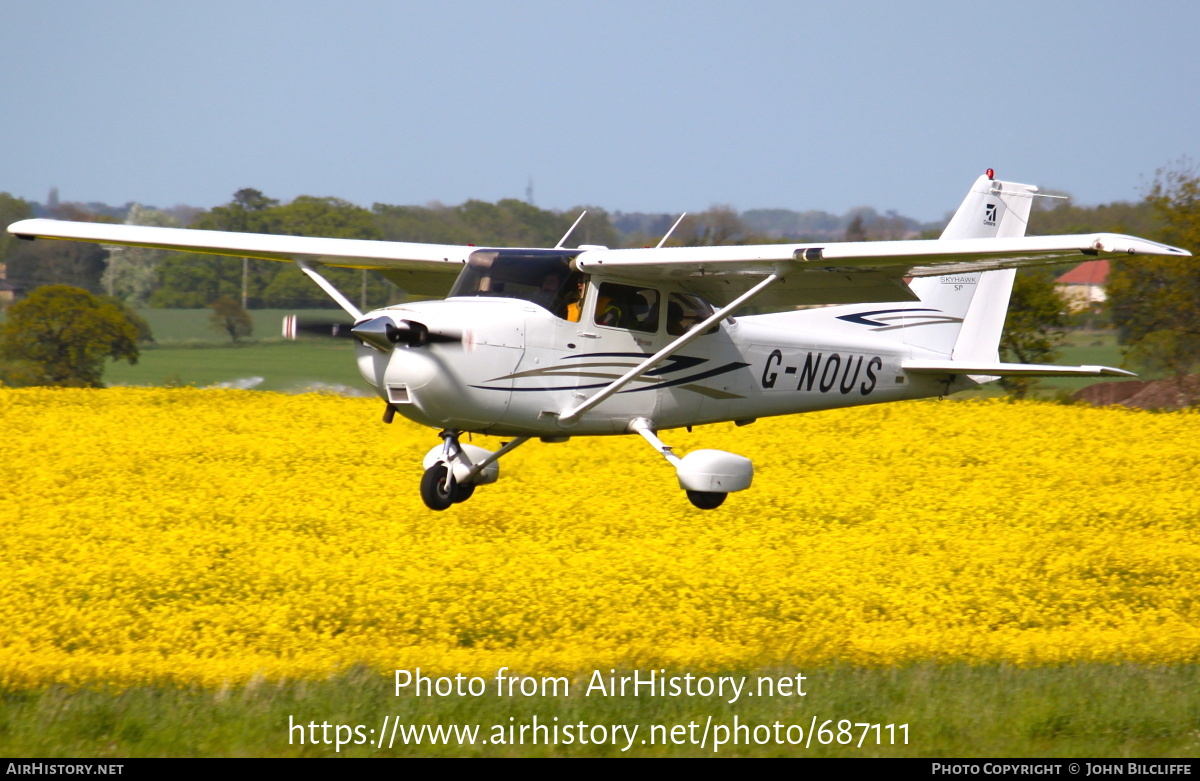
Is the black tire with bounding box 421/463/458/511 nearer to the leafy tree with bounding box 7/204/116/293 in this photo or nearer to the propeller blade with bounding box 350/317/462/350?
the propeller blade with bounding box 350/317/462/350

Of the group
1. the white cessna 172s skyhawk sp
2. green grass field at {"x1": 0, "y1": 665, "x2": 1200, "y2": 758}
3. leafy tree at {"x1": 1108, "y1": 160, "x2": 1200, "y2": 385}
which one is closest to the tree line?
leafy tree at {"x1": 1108, "y1": 160, "x2": 1200, "y2": 385}

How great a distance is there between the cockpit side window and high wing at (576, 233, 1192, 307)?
0.13 metres

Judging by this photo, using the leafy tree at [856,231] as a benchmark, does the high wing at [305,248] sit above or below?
above

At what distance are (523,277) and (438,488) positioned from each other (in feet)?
6.71

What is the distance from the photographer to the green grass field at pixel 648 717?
24.2ft

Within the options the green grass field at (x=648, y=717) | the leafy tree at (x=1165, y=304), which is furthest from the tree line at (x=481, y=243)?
the green grass field at (x=648, y=717)

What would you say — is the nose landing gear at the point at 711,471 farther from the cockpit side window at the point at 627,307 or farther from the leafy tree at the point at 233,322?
the leafy tree at the point at 233,322

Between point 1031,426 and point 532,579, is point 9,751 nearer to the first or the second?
point 532,579

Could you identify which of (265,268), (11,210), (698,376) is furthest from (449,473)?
(11,210)

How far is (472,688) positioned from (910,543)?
591cm

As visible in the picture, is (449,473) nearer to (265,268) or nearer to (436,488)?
(436,488)

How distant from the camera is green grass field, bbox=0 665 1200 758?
7391 mm

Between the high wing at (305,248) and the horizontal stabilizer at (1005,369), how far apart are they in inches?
202

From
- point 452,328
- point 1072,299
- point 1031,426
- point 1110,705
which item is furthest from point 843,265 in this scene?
point 1072,299
